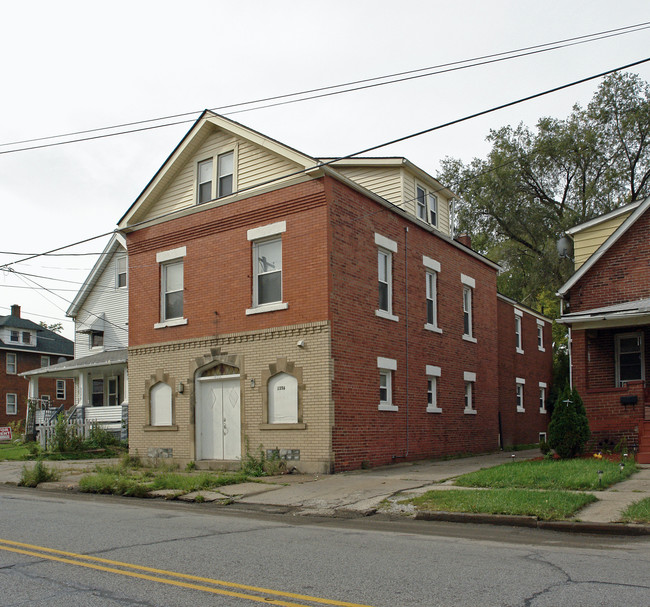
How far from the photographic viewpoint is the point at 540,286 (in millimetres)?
39375

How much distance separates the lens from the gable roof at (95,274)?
32844mm

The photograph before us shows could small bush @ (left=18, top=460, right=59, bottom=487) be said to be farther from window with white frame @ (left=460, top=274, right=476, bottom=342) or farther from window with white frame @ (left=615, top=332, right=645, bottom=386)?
window with white frame @ (left=615, top=332, right=645, bottom=386)

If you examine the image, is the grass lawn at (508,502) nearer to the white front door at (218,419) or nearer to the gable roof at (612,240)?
the white front door at (218,419)

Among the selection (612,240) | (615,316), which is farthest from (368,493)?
(612,240)

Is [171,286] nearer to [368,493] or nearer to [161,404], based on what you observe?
[161,404]

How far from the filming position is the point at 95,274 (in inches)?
1320

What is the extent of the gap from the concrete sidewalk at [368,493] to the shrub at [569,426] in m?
1.55

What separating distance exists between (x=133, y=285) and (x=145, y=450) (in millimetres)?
4971

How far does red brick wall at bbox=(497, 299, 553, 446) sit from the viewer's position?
28.4 m

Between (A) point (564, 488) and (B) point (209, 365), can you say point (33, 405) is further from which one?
(A) point (564, 488)

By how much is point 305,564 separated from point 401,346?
509 inches

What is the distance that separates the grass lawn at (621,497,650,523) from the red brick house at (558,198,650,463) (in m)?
7.39

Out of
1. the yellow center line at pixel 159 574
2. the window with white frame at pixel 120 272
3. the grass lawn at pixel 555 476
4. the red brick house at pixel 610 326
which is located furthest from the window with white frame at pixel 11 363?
the yellow center line at pixel 159 574

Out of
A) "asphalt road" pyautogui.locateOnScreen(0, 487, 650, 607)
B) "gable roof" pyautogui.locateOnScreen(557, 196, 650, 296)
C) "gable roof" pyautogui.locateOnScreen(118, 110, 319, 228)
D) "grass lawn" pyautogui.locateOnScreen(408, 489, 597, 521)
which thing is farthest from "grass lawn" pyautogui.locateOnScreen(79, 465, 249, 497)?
"gable roof" pyautogui.locateOnScreen(557, 196, 650, 296)
